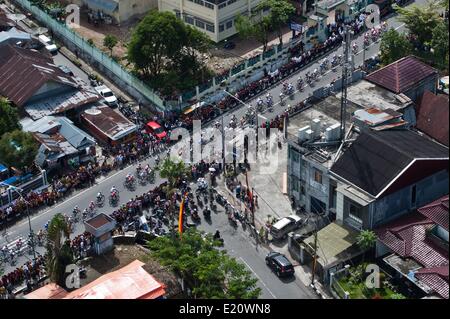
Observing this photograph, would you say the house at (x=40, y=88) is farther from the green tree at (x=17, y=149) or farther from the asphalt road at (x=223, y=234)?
the asphalt road at (x=223, y=234)

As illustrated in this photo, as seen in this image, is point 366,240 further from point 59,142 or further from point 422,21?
point 422,21

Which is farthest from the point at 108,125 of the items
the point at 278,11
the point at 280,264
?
the point at 280,264

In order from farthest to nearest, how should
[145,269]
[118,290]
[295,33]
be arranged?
[295,33], [145,269], [118,290]

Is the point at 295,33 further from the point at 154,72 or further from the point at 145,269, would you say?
the point at 145,269

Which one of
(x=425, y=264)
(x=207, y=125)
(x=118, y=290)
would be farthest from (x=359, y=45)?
(x=118, y=290)

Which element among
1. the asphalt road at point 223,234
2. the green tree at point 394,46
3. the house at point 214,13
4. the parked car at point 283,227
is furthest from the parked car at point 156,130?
the green tree at point 394,46

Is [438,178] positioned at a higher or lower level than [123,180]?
higher

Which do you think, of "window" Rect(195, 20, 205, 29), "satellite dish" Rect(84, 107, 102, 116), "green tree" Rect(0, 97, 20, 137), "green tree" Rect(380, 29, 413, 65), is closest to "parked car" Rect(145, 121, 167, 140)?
"satellite dish" Rect(84, 107, 102, 116)
